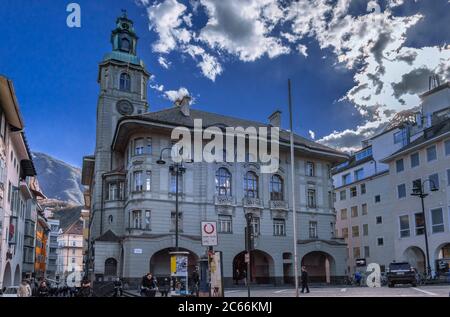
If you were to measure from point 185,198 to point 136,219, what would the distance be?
15.4 feet

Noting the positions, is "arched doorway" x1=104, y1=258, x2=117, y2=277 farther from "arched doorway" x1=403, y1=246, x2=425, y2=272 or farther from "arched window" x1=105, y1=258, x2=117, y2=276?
"arched doorway" x1=403, y1=246, x2=425, y2=272

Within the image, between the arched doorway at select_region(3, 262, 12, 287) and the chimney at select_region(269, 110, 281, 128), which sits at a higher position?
the chimney at select_region(269, 110, 281, 128)

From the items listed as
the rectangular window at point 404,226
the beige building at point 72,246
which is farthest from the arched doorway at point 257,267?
the beige building at point 72,246

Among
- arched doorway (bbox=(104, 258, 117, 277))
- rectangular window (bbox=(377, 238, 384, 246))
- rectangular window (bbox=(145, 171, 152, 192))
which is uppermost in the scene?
rectangular window (bbox=(145, 171, 152, 192))

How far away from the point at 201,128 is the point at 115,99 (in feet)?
39.1

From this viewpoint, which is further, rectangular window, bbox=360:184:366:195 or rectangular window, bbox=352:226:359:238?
rectangular window, bbox=352:226:359:238

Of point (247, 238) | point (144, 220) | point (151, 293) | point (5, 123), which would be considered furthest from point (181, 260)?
point (144, 220)

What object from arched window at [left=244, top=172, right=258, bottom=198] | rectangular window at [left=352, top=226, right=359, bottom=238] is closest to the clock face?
arched window at [left=244, top=172, right=258, bottom=198]

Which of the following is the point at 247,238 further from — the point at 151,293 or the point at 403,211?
the point at 403,211

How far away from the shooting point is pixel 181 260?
23.0 meters

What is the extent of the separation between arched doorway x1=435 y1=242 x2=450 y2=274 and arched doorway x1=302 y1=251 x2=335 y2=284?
35.6ft

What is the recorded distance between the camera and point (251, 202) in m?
44.7

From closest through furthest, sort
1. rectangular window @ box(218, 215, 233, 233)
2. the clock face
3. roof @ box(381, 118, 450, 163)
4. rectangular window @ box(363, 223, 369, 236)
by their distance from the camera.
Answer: roof @ box(381, 118, 450, 163) < rectangular window @ box(218, 215, 233, 233) < the clock face < rectangular window @ box(363, 223, 369, 236)

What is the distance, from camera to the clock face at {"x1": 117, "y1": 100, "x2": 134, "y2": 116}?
163ft
